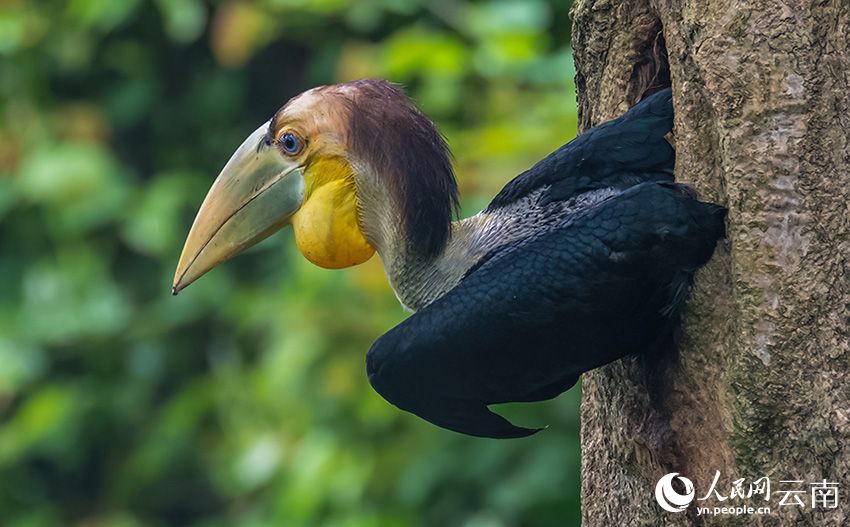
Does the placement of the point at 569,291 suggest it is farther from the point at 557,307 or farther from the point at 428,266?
the point at 428,266

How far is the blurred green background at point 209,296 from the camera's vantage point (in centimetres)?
344

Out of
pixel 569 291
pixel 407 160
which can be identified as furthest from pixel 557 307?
pixel 407 160

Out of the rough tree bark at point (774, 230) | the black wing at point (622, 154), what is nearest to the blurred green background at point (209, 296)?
the black wing at point (622, 154)

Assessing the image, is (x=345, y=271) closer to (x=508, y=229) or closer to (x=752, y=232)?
(x=508, y=229)

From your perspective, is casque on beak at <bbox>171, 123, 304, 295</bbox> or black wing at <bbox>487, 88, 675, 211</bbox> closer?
black wing at <bbox>487, 88, 675, 211</bbox>

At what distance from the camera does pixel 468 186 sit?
316cm

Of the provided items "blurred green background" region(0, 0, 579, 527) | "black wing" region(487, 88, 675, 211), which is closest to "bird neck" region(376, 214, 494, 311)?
"black wing" region(487, 88, 675, 211)

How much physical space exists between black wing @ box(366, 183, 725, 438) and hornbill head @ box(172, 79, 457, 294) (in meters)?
0.18

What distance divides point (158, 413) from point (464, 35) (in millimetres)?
1871

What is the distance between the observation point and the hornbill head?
2.08 metres

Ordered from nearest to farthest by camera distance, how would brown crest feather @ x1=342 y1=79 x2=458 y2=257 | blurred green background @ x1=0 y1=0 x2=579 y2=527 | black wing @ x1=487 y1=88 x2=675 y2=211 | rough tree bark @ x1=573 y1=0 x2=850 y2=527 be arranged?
rough tree bark @ x1=573 y1=0 x2=850 y2=527 → black wing @ x1=487 y1=88 x2=675 y2=211 → brown crest feather @ x1=342 y1=79 x2=458 y2=257 → blurred green background @ x1=0 y1=0 x2=579 y2=527

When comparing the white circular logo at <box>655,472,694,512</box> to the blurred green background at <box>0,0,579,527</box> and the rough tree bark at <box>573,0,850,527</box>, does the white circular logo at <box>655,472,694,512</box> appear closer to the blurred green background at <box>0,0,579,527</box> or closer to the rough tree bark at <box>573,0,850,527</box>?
the rough tree bark at <box>573,0,850,527</box>

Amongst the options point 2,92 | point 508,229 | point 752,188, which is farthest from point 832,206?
point 2,92

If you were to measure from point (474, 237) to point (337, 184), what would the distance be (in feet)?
0.78
